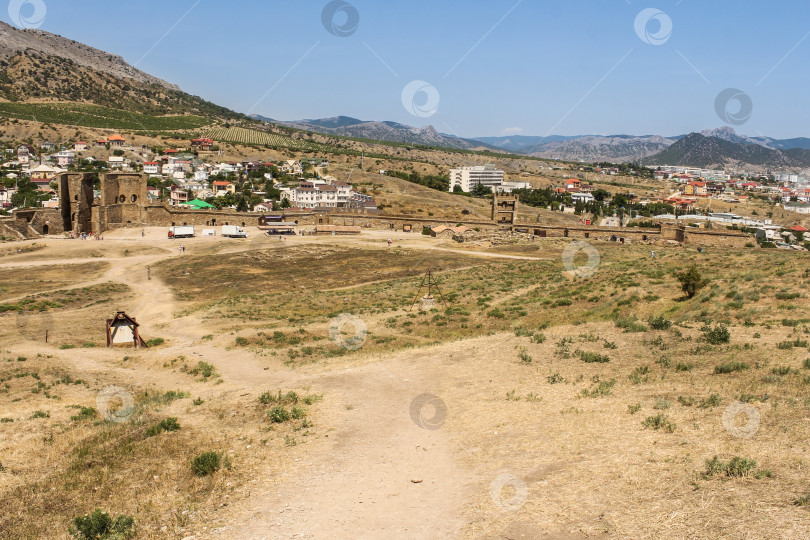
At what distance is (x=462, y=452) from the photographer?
31.4 ft

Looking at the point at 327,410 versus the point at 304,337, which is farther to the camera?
the point at 304,337

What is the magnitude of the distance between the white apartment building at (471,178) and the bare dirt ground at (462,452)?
117711 millimetres

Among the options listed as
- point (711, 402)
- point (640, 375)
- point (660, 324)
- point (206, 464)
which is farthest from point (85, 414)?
point (660, 324)

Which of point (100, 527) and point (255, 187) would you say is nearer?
point (100, 527)

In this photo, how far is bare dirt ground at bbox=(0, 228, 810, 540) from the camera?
699 centimetres

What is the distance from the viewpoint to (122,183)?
188 feet

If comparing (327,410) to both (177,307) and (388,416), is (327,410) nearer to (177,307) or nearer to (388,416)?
(388,416)

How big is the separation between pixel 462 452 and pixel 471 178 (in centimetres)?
13429

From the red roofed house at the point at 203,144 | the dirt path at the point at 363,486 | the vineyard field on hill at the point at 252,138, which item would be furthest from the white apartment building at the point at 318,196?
the vineyard field on hill at the point at 252,138

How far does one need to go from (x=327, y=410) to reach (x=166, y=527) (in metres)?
4.82

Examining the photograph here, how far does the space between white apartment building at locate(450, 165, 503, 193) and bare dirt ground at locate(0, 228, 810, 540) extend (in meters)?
118

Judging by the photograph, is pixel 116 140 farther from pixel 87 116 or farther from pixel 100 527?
Answer: pixel 100 527

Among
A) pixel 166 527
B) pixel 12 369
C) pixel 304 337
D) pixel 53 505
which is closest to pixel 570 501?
pixel 166 527

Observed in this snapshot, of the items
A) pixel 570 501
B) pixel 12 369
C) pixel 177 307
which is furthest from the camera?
pixel 177 307
